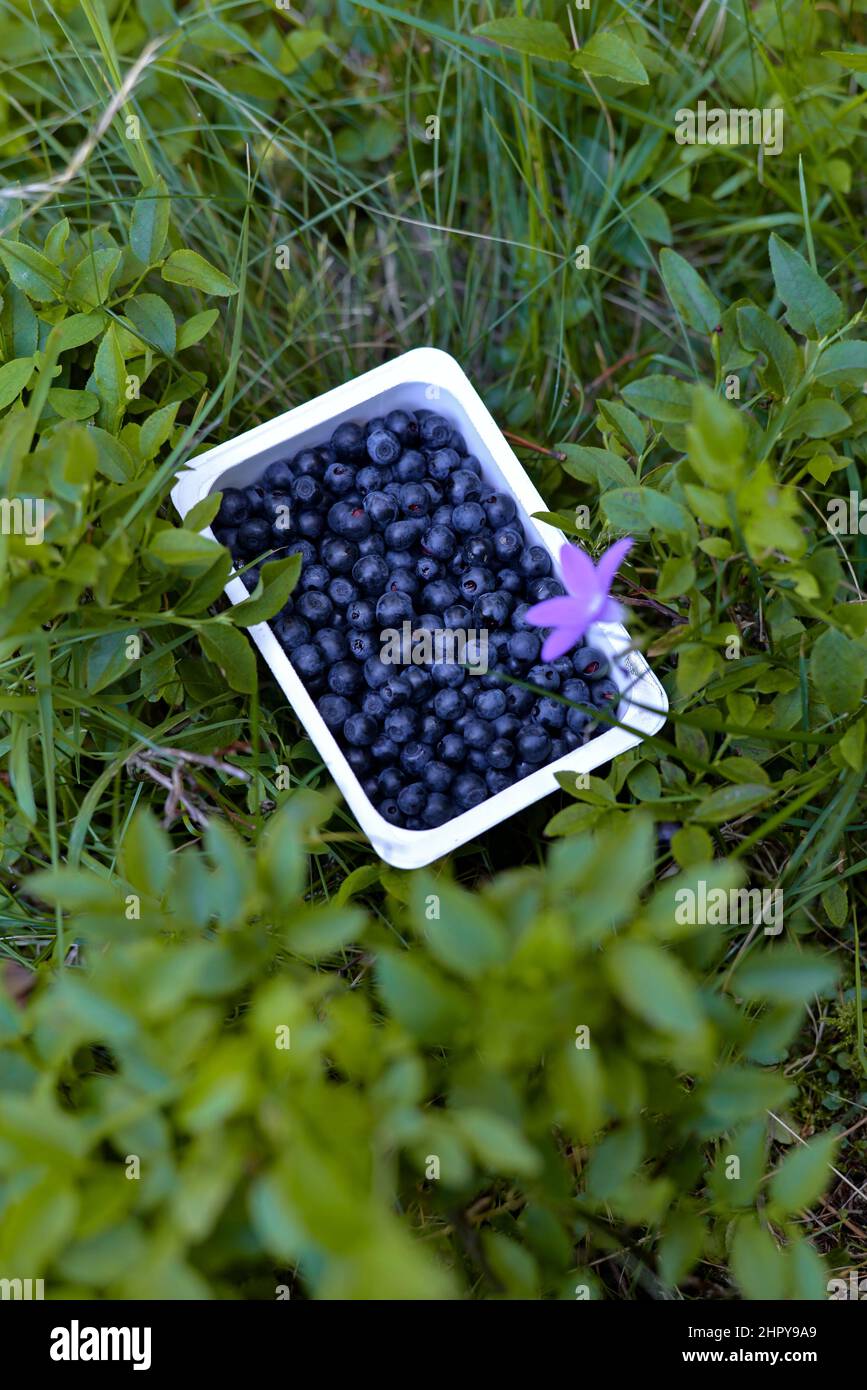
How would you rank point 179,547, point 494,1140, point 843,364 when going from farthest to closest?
point 843,364, point 179,547, point 494,1140

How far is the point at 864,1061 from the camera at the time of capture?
158cm

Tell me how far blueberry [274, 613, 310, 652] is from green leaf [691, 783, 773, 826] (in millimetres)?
602

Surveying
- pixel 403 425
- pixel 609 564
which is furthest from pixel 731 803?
pixel 403 425

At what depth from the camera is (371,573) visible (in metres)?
1.54

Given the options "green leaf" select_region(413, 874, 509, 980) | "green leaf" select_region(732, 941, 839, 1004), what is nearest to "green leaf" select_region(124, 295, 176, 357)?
"green leaf" select_region(413, 874, 509, 980)

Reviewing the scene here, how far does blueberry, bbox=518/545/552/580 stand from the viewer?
1.56 meters

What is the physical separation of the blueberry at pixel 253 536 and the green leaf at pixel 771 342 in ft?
2.33

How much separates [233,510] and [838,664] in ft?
2.85

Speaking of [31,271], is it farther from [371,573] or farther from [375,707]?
[375,707]

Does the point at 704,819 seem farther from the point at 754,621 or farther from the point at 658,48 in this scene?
the point at 658,48

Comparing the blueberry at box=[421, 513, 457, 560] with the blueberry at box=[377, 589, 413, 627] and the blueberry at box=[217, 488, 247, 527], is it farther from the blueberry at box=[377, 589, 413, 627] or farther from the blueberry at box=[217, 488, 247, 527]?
the blueberry at box=[217, 488, 247, 527]

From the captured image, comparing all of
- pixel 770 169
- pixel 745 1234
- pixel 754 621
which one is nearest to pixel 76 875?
pixel 745 1234
